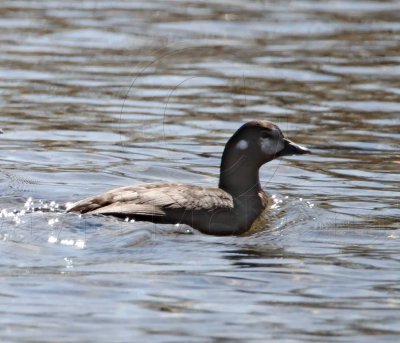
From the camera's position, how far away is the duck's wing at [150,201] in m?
11.4

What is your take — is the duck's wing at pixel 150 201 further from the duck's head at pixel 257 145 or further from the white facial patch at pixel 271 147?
the white facial patch at pixel 271 147

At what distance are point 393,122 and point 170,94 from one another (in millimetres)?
2937

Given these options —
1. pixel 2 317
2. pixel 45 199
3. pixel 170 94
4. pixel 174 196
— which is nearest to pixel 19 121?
pixel 170 94

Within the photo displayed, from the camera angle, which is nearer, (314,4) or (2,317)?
(2,317)

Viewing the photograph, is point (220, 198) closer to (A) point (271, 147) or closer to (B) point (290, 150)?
(A) point (271, 147)

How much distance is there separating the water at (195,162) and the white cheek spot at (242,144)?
69 centimetres

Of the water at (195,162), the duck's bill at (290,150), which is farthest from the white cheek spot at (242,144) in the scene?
the water at (195,162)

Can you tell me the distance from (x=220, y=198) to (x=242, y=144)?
2.25 feet

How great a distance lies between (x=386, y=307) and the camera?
9250 millimetres

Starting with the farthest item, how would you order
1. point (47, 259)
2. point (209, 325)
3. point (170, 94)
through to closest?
1. point (170, 94)
2. point (47, 259)
3. point (209, 325)

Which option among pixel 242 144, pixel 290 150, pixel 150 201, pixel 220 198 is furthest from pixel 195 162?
pixel 150 201

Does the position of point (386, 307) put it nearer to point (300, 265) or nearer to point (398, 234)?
point (300, 265)

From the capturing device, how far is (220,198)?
1201cm

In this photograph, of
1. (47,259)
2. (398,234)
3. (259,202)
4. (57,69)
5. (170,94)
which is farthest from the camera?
(57,69)
